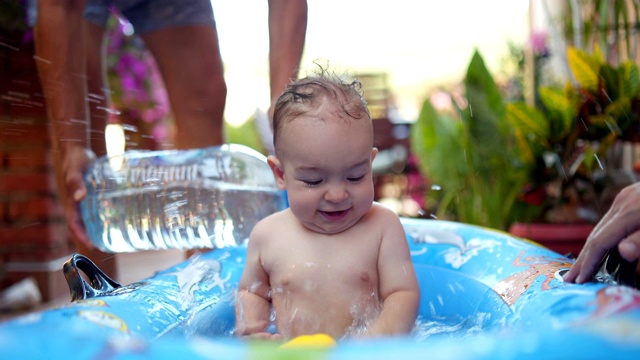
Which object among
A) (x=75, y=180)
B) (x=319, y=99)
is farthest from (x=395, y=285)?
(x=75, y=180)

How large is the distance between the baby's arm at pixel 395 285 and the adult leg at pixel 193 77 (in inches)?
39.1

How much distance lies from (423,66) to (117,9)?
6428 mm

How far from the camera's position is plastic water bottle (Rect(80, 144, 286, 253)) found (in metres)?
2.11

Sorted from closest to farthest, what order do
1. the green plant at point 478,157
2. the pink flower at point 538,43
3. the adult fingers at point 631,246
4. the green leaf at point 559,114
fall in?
the adult fingers at point 631,246, the green leaf at point 559,114, the green plant at point 478,157, the pink flower at point 538,43

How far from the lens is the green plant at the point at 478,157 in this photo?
119 inches

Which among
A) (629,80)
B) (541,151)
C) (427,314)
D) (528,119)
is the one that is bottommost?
(427,314)

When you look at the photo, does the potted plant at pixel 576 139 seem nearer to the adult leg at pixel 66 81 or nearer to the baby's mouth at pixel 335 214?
the baby's mouth at pixel 335 214

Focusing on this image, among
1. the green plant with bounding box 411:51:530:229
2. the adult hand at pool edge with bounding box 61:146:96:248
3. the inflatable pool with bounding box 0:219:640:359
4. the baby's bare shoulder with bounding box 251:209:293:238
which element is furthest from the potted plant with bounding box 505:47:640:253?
the adult hand at pool edge with bounding box 61:146:96:248

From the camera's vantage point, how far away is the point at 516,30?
484 centimetres

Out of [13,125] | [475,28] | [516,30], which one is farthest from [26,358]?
[475,28]

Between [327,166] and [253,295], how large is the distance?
0.35 metres

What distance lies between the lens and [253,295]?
1363 mm

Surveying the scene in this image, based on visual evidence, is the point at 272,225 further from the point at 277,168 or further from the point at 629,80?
the point at 629,80

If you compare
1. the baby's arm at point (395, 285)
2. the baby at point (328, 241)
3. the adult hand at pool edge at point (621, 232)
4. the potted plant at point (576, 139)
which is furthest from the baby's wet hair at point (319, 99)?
the potted plant at point (576, 139)
